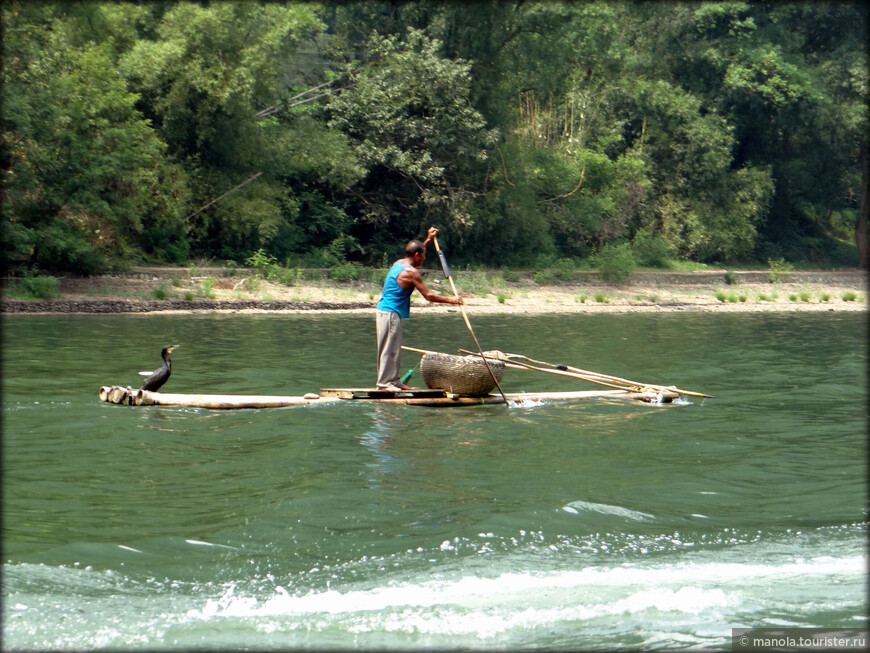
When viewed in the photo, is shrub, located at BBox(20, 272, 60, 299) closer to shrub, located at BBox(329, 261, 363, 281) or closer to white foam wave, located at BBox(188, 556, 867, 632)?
shrub, located at BBox(329, 261, 363, 281)

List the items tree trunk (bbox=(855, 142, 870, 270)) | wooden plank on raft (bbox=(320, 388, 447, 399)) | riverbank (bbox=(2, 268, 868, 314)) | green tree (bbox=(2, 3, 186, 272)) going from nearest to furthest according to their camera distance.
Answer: wooden plank on raft (bbox=(320, 388, 447, 399)), green tree (bbox=(2, 3, 186, 272)), riverbank (bbox=(2, 268, 868, 314)), tree trunk (bbox=(855, 142, 870, 270))

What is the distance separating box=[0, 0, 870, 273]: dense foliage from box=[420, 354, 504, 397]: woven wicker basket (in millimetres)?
13035

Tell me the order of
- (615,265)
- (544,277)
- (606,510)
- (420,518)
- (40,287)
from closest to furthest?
(420,518) < (606,510) < (40,287) < (544,277) < (615,265)

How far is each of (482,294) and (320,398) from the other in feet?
52.7

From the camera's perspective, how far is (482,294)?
25.9 metres

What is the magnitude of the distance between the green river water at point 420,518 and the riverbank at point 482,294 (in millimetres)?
8746

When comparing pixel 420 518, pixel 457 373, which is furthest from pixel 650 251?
pixel 420 518

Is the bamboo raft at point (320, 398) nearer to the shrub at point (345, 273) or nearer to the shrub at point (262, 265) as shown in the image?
the shrub at point (262, 265)

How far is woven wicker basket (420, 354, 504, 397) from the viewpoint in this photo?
10.3m

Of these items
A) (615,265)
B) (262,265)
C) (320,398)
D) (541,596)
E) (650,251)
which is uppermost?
(650,251)

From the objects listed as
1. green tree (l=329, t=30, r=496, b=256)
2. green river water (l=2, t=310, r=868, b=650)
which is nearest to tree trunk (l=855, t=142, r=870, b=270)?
green tree (l=329, t=30, r=496, b=256)

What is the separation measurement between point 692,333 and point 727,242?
60.2 feet

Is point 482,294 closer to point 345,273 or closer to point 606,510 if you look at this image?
point 345,273

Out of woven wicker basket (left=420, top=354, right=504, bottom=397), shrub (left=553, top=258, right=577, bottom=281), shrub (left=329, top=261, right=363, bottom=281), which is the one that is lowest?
woven wicker basket (left=420, top=354, right=504, bottom=397)
